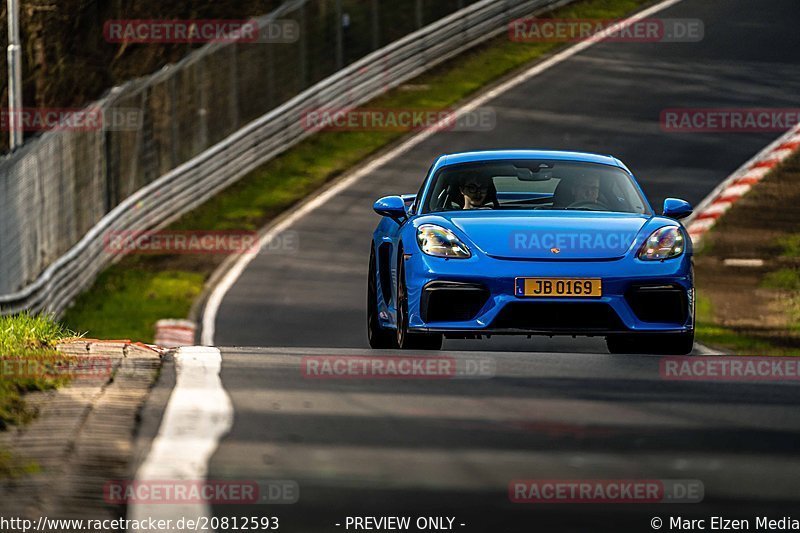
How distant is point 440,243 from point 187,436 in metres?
4.30

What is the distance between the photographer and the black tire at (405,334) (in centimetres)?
1040

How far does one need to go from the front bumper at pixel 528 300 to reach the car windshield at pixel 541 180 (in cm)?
94

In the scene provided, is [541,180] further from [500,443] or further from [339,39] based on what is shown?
[339,39]

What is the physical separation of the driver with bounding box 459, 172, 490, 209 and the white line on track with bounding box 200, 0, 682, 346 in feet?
24.2

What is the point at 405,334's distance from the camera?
1043cm

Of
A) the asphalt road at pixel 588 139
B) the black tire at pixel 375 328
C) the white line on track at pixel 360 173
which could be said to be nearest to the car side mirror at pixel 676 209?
the black tire at pixel 375 328

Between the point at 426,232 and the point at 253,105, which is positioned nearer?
the point at 426,232

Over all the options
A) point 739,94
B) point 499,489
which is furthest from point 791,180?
point 499,489

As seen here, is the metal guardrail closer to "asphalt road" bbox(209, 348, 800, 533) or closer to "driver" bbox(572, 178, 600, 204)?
"driver" bbox(572, 178, 600, 204)

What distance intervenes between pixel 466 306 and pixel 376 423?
348cm

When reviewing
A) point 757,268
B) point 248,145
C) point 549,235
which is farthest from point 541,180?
point 248,145

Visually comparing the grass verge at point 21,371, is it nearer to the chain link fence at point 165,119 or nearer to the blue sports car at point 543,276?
the blue sports car at point 543,276

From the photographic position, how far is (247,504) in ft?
16.9

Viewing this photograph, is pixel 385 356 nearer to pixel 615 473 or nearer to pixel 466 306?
pixel 466 306
